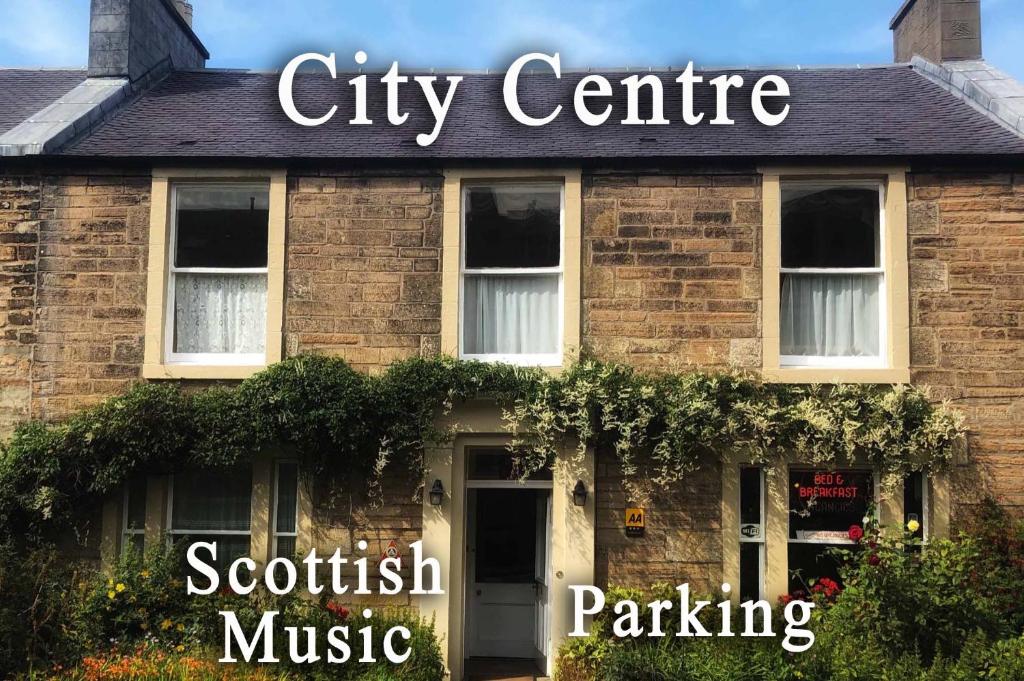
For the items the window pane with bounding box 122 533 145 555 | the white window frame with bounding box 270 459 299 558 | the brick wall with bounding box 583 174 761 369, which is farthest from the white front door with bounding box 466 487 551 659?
the window pane with bounding box 122 533 145 555

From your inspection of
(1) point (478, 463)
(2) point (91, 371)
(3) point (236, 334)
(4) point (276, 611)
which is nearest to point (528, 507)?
(1) point (478, 463)

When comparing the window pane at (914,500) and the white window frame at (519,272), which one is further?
the white window frame at (519,272)

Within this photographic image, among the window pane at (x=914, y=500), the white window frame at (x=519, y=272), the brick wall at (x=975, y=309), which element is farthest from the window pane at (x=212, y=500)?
the brick wall at (x=975, y=309)

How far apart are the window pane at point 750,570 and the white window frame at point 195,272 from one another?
516 centimetres

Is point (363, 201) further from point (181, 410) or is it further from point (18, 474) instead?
point (18, 474)

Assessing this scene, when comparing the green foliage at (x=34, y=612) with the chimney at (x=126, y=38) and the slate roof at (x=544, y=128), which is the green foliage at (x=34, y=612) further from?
the chimney at (x=126, y=38)

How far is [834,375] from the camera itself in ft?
29.6

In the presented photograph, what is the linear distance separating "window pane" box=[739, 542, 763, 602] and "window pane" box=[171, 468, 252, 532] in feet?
16.3

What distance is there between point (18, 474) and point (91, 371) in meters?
1.22

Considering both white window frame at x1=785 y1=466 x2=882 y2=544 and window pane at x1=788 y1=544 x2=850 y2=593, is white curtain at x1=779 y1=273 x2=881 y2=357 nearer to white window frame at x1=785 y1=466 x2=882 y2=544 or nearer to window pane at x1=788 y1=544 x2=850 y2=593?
white window frame at x1=785 y1=466 x2=882 y2=544

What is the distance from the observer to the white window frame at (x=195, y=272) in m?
9.48

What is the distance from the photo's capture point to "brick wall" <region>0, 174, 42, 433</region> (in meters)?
9.41

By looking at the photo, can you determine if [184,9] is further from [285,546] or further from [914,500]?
[914,500]

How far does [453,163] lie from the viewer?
9.53 metres
